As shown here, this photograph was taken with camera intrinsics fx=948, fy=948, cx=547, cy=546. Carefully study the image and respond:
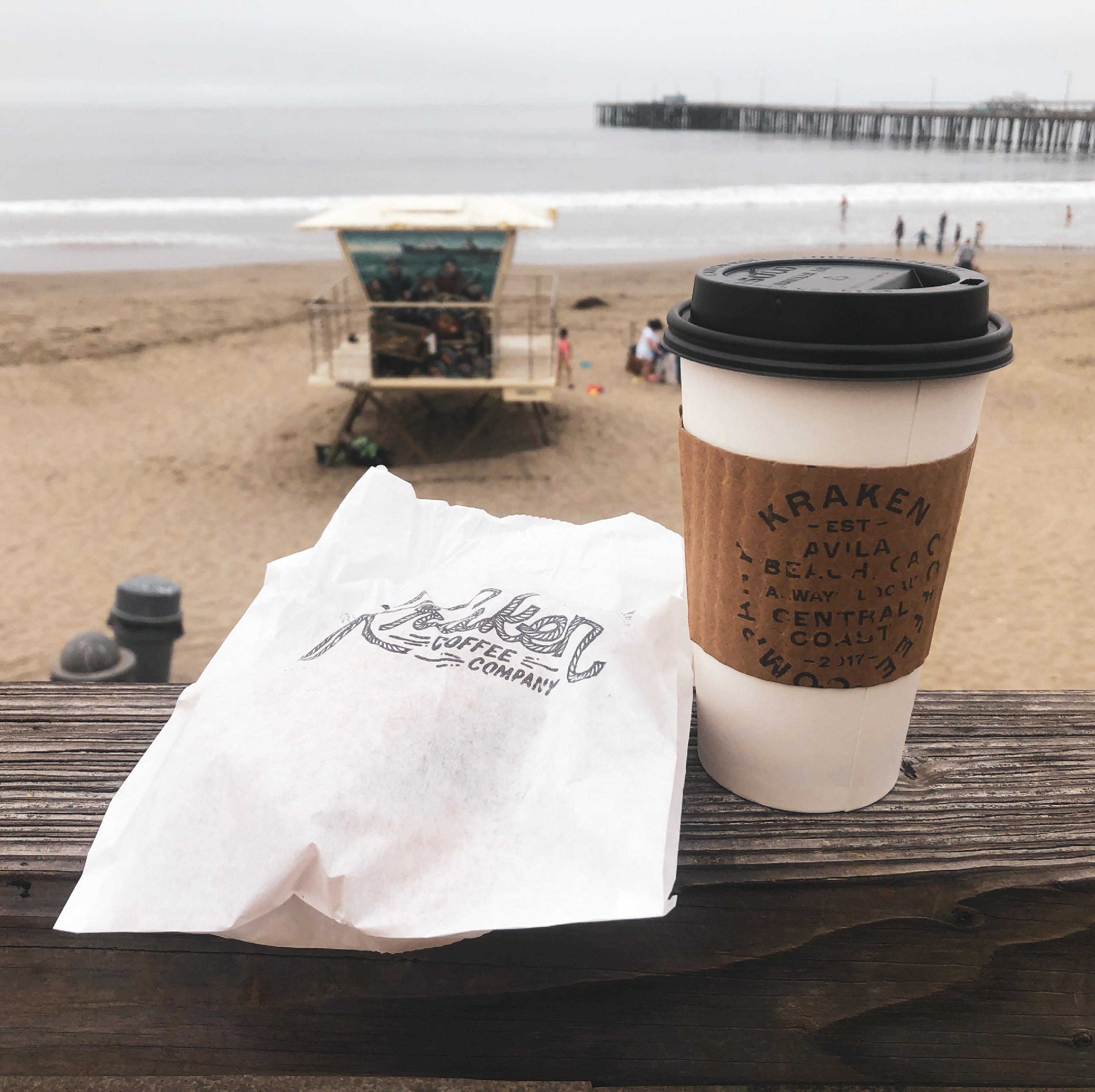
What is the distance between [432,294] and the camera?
29.6 feet

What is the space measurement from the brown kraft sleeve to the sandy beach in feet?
17.5

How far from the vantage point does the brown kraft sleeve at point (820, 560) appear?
3.47ft

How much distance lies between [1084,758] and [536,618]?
2.66ft

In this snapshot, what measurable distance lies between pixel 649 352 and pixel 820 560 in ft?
38.2

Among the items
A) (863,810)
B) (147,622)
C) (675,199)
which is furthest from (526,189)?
(863,810)

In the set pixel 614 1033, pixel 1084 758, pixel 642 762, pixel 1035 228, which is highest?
pixel 642 762

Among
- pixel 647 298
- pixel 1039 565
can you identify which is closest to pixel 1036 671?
pixel 1039 565

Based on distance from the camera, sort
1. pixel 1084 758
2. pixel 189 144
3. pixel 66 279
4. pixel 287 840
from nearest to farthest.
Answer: pixel 287 840
pixel 1084 758
pixel 66 279
pixel 189 144

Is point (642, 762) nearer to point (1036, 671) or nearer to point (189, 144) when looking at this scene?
point (1036, 671)

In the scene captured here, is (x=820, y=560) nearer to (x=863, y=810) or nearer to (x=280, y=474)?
(x=863, y=810)

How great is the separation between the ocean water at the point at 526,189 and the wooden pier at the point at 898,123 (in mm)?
1914

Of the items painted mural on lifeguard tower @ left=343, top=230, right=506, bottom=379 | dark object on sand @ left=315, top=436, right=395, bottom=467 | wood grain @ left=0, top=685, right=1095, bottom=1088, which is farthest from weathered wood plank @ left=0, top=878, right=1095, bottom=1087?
dark object on sand @ left=315, top=436, right=395, bottom=467

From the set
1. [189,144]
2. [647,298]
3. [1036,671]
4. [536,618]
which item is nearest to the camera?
[536,618]

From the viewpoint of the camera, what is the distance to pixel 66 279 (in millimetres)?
19656
